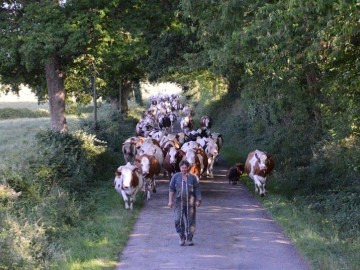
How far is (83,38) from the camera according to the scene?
67.9 ft

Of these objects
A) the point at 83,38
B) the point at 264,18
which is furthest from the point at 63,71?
the point at 264,18

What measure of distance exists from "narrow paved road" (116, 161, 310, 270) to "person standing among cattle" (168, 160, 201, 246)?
407mm

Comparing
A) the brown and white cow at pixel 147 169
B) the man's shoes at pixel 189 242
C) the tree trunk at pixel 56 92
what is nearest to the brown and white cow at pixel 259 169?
the brown and white cow at pixel 147 169

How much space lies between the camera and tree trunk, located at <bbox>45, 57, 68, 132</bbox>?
2327 centimetres

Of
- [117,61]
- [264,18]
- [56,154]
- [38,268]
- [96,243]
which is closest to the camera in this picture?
[38,268]

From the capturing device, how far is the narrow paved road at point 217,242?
11.1 meters

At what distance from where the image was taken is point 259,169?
18578 mm

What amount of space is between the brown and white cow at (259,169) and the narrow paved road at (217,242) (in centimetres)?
88

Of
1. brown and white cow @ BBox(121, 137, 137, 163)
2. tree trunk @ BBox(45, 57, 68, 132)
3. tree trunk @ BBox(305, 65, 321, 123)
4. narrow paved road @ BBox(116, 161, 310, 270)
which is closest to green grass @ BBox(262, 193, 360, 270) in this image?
narrow paved road @ BBox(116, 161, 310, 270)

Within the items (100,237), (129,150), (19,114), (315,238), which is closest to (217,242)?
(315,238)

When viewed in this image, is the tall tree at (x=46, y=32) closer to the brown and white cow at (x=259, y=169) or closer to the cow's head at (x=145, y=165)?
the cow's head at (x=145, y=165)

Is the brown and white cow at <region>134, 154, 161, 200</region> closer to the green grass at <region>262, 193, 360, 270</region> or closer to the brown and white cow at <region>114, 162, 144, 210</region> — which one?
the brown and white cow at <region>114, 162, 144, 210</region>

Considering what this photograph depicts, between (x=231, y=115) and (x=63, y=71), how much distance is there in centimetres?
1830

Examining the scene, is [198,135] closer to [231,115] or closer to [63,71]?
[63,71]
